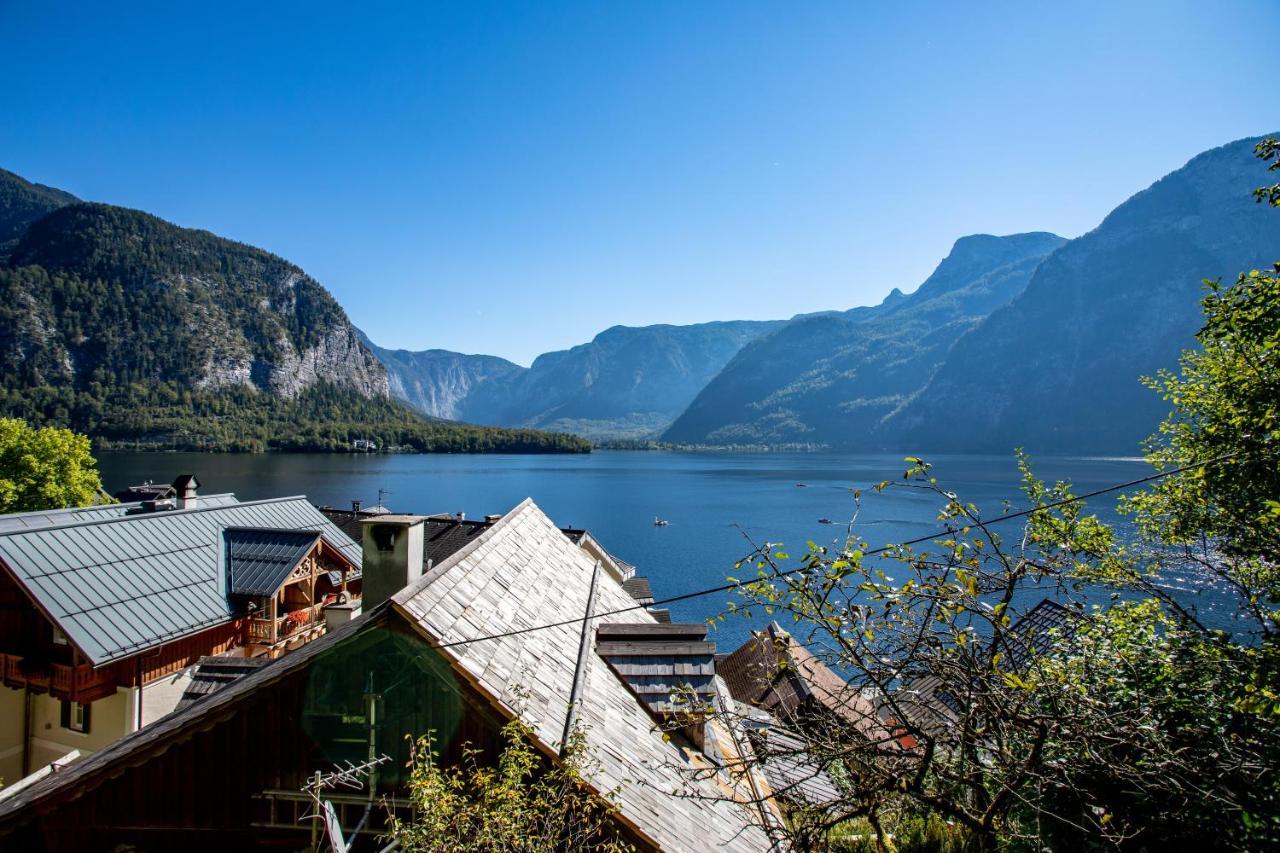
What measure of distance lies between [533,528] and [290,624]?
11459 mm

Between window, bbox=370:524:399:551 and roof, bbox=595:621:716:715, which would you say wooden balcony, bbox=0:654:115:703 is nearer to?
window, bbox=370:524:399:551

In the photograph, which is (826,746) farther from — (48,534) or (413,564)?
(48,534)

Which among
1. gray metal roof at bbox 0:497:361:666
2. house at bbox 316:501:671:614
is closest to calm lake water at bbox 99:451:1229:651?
house at bbox 316:501:671:614

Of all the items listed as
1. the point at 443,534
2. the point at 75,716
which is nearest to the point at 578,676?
the point at 75,716

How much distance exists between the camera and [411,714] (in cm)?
727

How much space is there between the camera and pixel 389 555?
962 cm

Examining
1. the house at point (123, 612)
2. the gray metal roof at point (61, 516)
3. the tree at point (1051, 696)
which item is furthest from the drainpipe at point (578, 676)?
the gray metal roof at point (61, 516)

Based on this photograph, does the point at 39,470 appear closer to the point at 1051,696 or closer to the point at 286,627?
the point at 286,627

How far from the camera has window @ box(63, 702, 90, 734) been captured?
1661 centimetres

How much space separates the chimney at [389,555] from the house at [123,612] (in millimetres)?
→ 10836

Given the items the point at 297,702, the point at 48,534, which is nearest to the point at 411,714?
the point at 297,702

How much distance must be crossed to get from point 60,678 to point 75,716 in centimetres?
204

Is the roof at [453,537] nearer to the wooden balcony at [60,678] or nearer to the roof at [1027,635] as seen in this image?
the wooden balcony at [60,678]

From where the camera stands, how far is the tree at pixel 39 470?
33.0 metres
